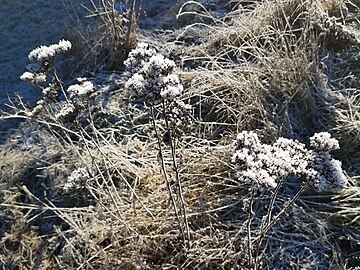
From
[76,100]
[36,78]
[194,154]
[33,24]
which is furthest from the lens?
[33,24]

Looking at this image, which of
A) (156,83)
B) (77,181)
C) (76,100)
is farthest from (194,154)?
(156,83)

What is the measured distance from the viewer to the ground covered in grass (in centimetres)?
245

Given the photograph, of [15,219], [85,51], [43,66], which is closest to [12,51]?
[85,51]

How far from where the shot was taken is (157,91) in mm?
1760

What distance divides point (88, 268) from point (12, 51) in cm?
253

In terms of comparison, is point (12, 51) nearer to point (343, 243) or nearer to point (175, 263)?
point (175, 263)

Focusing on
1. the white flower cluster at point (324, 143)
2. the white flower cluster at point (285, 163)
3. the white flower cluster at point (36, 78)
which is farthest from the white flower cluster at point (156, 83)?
the white flower cluster at point (36, 78)

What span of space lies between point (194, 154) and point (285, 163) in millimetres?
1249

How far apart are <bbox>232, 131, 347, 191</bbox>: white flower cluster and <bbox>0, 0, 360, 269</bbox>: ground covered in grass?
0.61ft

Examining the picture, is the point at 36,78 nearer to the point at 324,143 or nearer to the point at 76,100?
the point at 76,100

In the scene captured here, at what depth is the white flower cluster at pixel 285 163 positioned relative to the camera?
1.68m

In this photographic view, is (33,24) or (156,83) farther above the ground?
(156,83)

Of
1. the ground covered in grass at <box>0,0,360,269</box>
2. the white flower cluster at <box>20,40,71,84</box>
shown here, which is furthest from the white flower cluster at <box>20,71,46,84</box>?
the ground covered in grass at <box>0,0,360,269</box>

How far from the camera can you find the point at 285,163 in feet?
5.54
